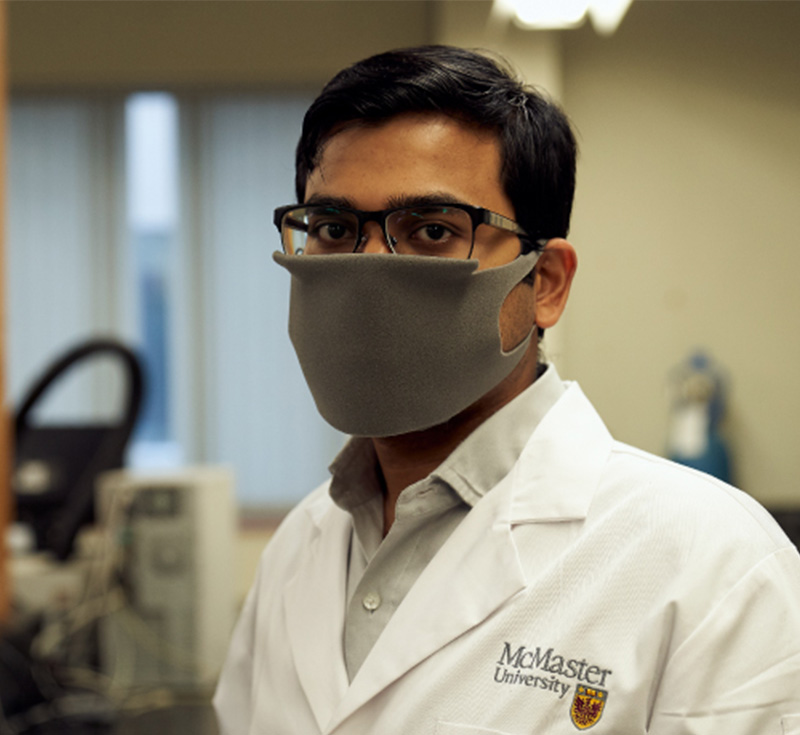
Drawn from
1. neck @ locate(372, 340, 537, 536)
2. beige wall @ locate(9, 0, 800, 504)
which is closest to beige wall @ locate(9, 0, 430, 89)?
beige wall @ locate(9, 0, 800, 504)

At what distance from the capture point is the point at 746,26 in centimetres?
98

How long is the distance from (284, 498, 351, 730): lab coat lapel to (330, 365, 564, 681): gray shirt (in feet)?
0.05

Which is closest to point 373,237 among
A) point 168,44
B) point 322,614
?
point 322,614

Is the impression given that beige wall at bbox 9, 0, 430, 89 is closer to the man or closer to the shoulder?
the man

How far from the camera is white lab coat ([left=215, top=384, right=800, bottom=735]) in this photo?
639 mm

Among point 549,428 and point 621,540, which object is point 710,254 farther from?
point 621,540

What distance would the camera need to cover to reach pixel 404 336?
80cm

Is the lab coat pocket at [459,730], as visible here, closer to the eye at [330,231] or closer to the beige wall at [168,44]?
the eye at [330,231]

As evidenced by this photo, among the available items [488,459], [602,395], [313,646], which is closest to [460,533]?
[488,459]

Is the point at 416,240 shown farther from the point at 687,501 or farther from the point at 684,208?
the point at 684,208

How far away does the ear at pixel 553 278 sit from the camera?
0.86 m

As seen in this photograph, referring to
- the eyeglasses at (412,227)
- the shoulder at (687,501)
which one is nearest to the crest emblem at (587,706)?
the shoulder at (687,501)

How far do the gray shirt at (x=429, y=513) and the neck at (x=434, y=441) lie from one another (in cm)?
2

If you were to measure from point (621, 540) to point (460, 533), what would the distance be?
150 millimetres
